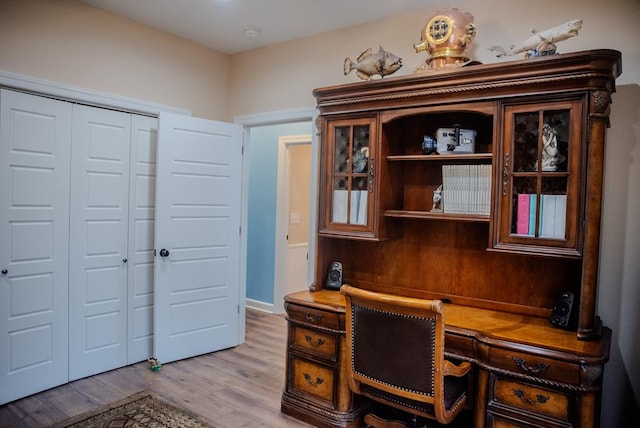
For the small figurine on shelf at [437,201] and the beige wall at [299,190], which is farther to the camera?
the beige wall at [299,190]

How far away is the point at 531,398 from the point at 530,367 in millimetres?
153

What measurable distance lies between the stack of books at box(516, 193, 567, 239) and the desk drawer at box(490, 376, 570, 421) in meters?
0.73

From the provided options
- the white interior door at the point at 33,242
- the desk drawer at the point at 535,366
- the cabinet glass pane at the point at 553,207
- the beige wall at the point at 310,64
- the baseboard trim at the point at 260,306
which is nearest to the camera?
the desk drawer at the point at 535,366

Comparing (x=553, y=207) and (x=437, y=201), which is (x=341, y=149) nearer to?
(x=437, y=201)

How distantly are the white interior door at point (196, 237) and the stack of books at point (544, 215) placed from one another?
2.59 metres

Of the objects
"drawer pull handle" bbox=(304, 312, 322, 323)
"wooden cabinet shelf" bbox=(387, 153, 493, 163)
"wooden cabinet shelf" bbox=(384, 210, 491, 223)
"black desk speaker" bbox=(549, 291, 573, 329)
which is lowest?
"drawer pull handle" bbox=(304, 312, 322, 323)

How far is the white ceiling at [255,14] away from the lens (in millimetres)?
3012

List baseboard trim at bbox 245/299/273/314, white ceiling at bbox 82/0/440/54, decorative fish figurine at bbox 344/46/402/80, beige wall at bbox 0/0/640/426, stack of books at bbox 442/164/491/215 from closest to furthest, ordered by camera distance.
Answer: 1. beige wall at bbox 0/0/640/426
2. stack of books at bbox 442/164/491/215
3. decorative fish figurine at bbox 344/46/402/80
4. white ceiling at bbox 82/0/440/54
5. baseboard trim at bbox 245/299/273/314

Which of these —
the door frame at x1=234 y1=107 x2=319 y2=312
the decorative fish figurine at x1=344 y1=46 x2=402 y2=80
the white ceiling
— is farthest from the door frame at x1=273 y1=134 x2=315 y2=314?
the decorative fish figurine at x1=344 y1=46 x2=402 y2=80

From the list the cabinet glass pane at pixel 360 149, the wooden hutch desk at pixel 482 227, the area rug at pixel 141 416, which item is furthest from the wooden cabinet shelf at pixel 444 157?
the area rug at pixel 141 416

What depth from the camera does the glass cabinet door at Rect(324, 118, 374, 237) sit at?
2760 mm

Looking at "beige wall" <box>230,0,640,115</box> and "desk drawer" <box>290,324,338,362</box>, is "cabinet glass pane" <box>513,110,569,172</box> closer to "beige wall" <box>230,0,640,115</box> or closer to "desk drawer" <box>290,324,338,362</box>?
"beige wall" <box>230,0,640,115</box>

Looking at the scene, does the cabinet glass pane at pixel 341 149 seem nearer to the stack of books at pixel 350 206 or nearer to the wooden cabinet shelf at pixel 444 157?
the stack of books at pixel 350 206

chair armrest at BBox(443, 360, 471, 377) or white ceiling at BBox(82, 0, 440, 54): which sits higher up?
white ceiling at BBox(82, 0, 440, 54)
